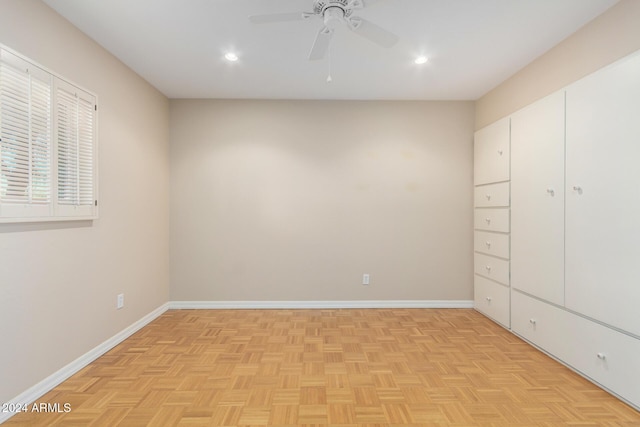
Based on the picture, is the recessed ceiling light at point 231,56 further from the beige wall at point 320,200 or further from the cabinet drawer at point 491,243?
the cabinet drawer at point 491,243

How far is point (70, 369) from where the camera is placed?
245cm

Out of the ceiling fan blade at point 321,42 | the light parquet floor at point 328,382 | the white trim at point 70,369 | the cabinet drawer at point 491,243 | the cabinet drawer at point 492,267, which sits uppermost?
the ceiling fan blade at point 321,42

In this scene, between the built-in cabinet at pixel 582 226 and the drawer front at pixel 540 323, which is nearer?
the built-in cabinet at pixel 582 226

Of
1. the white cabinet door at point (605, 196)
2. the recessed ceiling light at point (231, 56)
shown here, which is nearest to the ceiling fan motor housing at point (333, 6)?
the recessed ceiling light at point (231, 56)

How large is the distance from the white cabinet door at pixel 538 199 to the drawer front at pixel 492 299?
0.28 meters

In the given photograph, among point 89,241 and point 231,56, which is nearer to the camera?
point 89,241

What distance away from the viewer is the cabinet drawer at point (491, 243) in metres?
3.46

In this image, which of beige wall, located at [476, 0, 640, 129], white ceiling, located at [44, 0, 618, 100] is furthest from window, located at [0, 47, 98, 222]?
beige wall, located at [476, 0, 640, 129]

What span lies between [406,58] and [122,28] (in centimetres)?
238

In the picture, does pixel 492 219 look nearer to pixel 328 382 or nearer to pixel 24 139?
pixel 328 382

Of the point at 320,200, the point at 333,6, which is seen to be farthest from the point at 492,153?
the point at 333,6

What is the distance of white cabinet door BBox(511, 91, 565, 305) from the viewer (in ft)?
8.84

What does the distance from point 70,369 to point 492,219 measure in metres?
4.14

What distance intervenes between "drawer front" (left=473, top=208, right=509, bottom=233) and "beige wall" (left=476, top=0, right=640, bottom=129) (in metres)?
1.06
